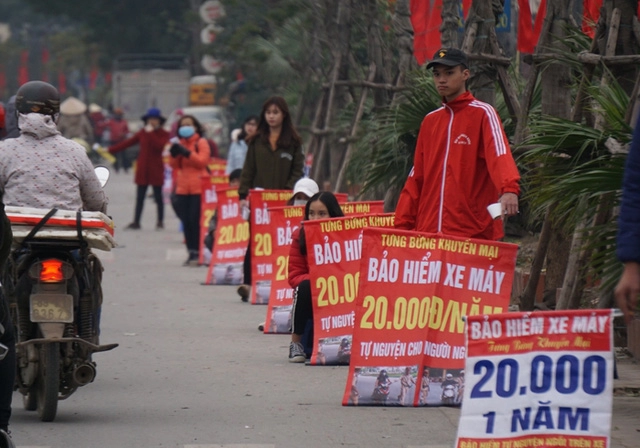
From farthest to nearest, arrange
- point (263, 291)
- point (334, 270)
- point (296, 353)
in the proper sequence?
point (263, 291) → point (296, 353) → point (334, 270)

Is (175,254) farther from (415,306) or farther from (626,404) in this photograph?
(626,404)

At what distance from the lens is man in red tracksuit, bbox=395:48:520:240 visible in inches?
309

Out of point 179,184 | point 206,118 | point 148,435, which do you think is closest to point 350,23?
point 179,184

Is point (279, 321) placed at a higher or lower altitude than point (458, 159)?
lower

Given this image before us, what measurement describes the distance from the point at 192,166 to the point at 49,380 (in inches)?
408

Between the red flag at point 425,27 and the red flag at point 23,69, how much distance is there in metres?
83.5

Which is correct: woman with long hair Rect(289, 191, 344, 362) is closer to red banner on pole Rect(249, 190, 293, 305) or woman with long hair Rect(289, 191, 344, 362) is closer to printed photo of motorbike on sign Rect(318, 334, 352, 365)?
printed photo of motorbike on sign Rect(318, 334, 352, 365)

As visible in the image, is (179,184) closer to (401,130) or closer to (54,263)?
(401,130)

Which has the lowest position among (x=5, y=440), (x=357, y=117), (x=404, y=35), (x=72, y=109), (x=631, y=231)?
(x=72, y=109)

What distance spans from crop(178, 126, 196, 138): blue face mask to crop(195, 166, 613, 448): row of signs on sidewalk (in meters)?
5.45

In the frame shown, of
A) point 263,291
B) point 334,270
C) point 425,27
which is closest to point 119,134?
point 425,27

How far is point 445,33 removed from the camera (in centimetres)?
1301

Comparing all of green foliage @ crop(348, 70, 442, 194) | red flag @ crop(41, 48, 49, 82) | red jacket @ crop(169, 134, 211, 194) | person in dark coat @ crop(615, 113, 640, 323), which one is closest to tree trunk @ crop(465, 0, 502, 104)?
green foliage @ crop(348, 70, 442, 194)

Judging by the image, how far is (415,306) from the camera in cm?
734
